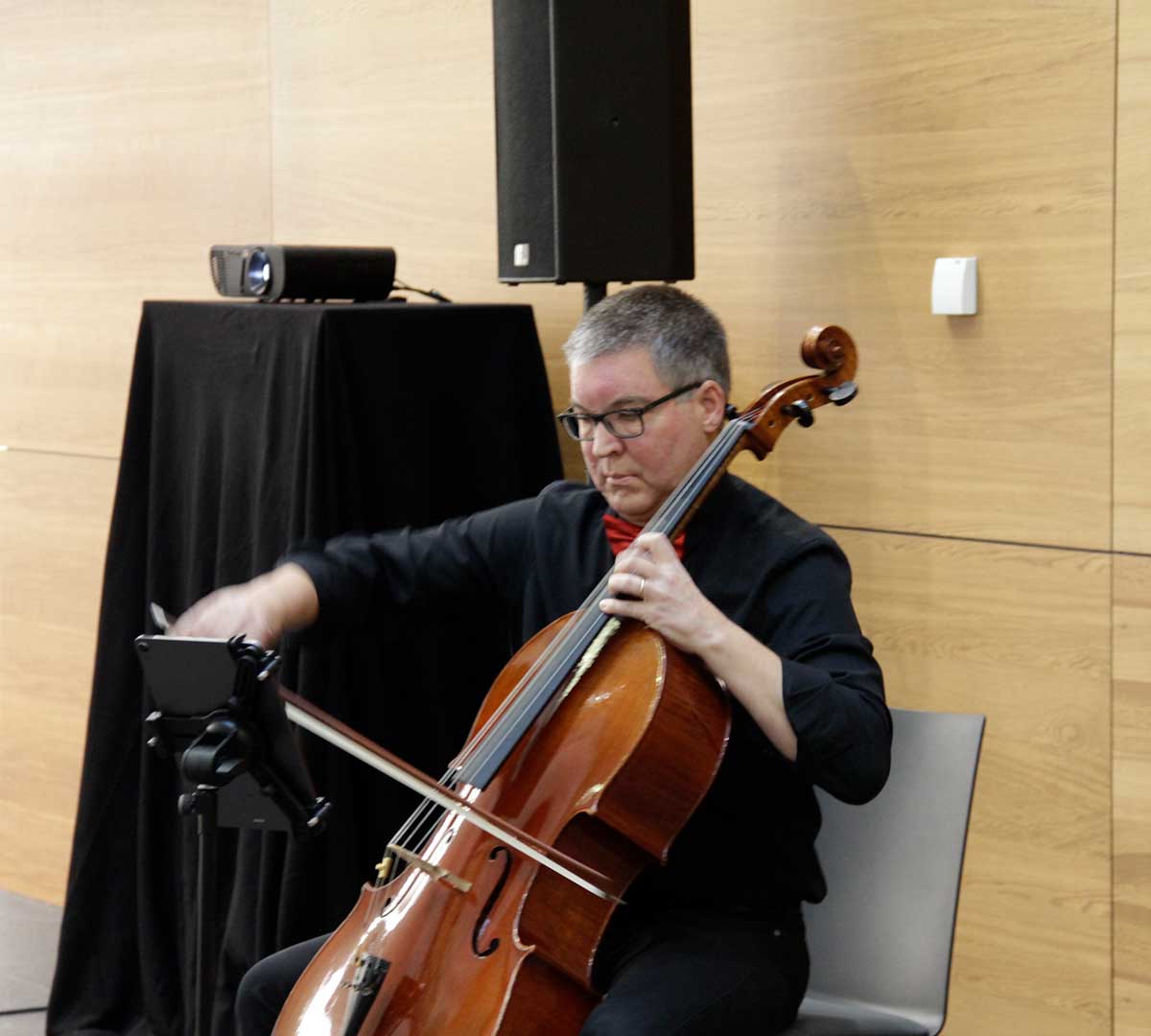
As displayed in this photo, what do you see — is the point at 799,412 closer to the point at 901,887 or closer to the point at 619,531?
the point at 619,531

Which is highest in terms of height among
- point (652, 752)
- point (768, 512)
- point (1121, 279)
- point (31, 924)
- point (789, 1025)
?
point (1121, 279)

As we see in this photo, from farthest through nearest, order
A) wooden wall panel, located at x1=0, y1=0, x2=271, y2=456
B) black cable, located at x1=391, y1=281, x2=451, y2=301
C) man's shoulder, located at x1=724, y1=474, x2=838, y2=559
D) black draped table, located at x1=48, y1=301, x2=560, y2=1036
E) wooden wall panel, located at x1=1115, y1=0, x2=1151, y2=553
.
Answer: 1. wooden wall panel, located at x1=0, y1=0, x2=271, y2=456
2. black cable, located at x1=391, y1=281, x2=451, y2=301
3. black draped table, located at x1=48, y1=301, x2=560, y2=1036
4. wooden wall panel, located at x1=1115, y1=0, x2=1151, y2=553
5. man's shoulder, located at x1=724, y1=474, x2=838, y2=559

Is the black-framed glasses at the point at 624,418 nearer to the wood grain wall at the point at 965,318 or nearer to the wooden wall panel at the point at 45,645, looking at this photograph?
the wood grain wall at the point at 965,318

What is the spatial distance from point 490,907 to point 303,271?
54.5 inches

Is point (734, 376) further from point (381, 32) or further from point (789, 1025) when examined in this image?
point (789, 1025)

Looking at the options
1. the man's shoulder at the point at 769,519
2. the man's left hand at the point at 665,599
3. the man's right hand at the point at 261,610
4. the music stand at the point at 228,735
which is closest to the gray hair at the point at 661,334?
the man's shoulder at the point at 769,519

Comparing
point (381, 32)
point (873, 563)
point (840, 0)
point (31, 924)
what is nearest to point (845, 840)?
point (873, 563)

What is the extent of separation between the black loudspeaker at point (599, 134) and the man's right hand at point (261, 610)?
695 mm

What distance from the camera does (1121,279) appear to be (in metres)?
2.41

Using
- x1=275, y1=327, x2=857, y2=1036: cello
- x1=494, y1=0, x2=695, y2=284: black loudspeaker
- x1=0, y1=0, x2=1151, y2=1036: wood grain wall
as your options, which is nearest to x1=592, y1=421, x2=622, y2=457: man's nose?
x1=275, y1=327, x2=857, y2=1036: cello

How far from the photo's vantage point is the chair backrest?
1.96 meters

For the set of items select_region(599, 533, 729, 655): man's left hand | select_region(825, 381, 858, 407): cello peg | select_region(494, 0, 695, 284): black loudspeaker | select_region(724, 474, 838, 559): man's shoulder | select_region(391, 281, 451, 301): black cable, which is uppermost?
select_region(494, 0, 695, 284): black loudspeaker

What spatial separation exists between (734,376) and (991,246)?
50 cm

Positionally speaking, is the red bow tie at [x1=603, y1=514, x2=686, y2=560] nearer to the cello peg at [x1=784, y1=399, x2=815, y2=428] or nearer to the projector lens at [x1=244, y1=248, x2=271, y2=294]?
the cello peg at [x1=784, y1=399, x2=815, y2=428]
